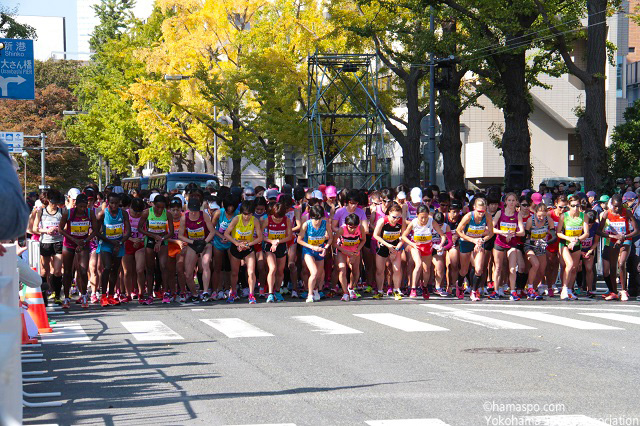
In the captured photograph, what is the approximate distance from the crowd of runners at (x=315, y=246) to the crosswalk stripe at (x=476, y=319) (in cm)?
194

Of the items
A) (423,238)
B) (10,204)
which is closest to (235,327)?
(423,238)

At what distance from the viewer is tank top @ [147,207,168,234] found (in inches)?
658

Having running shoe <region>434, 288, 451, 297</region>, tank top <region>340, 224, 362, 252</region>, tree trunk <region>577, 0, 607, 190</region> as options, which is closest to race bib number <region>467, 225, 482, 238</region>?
running shoe <region>434, 288, 451, 297</region>

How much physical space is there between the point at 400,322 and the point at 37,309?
483 cm

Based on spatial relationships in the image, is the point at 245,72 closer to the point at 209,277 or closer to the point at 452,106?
the point at 452,106

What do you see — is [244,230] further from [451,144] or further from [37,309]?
[451,144]

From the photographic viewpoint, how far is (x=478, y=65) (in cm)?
2842

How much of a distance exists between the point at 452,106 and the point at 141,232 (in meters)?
18.4

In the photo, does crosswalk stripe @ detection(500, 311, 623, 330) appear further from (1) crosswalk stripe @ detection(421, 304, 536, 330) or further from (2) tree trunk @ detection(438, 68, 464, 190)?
(2) tree trunk @ detection(438, 68, 464, 190)

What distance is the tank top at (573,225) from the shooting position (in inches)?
667

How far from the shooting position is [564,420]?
7062 millimetres

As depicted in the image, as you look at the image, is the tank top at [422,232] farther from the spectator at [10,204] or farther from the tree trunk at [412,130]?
the tree trunk at [412,130]

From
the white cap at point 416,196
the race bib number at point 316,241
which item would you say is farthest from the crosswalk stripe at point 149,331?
the white cap at point 416,196

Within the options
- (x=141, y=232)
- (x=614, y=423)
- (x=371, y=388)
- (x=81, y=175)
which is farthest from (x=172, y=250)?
(x=81, y=175)
